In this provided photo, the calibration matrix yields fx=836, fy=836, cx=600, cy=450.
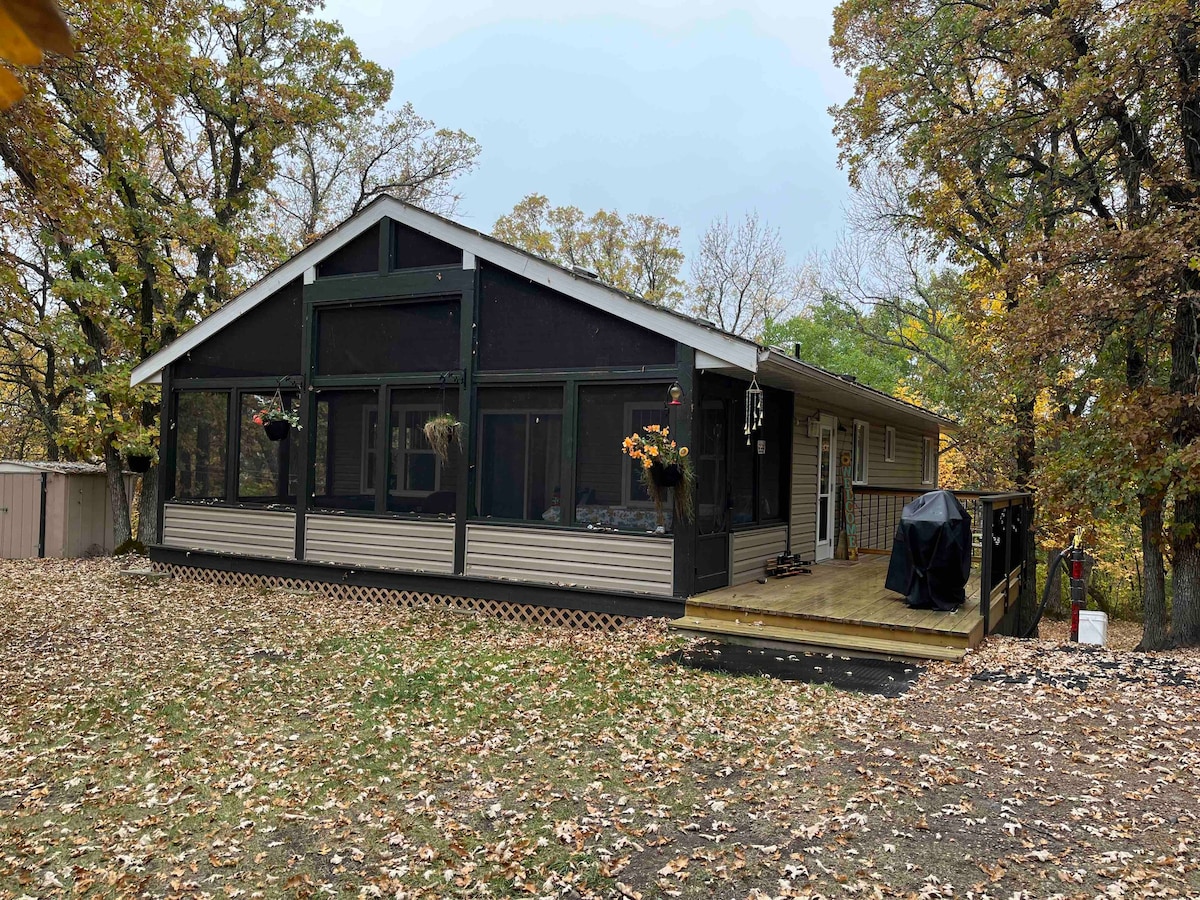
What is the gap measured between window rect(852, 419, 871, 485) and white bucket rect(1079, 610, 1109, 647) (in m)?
5.12

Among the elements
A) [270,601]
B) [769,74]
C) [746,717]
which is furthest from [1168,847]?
[769,74]

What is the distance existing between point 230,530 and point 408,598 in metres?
2.95

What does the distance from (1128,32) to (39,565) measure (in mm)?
15813

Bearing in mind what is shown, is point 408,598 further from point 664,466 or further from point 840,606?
point 840,606

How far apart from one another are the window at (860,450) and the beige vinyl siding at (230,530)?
8.35 m

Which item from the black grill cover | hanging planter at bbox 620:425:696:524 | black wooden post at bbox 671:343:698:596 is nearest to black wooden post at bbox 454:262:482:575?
hanging planter at bbox 620:425:696:524

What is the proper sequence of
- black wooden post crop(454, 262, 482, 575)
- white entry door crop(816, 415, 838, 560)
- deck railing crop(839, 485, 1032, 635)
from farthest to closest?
white entry door crop(816, 415, 838, 560)
black wooden post crop(454, 262, 482, 575)
deck railing crop(839, 485, 1032, 635)

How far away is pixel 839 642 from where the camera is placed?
721 cm

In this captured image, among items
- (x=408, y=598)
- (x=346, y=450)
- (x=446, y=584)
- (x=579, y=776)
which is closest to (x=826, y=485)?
(x=446, y=584)

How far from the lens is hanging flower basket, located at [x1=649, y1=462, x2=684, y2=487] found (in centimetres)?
775

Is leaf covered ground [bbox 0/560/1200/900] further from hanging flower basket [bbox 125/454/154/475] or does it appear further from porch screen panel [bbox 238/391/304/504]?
hanging flower basket [bbox 125/454/154/475]

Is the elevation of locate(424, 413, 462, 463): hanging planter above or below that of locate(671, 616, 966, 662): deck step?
above

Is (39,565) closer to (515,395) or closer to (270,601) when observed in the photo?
(270,601)

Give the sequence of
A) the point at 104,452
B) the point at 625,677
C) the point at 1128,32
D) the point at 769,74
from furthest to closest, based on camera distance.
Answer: the point at 769,74 → the point at 104,452 → the point at 1128,32 → the point at 625,677
